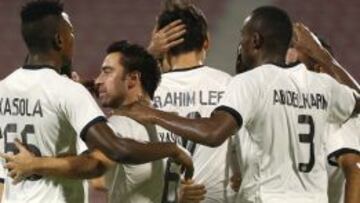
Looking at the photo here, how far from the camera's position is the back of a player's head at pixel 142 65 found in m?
3.38

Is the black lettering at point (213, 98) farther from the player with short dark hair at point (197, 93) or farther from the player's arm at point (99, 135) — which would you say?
the player's arm at point (99, 135)

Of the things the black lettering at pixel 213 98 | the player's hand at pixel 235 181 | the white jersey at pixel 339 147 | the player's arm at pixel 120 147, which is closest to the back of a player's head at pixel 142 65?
the player's arm at pixel 120 147

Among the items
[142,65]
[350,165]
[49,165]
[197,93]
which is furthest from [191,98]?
[49,165]

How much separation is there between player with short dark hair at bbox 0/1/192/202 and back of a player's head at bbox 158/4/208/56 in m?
0.77

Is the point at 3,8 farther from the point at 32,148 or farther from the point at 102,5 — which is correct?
the point at 32,148

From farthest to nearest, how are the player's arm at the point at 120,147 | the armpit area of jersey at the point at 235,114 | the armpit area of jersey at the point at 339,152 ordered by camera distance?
the armpit area of jersey at the point at 339,152
the armpit area of jersey at the point at 235,114
the player's arm at the point at 120,147

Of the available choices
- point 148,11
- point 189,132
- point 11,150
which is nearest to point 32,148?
point 11,150

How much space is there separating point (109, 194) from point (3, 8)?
6037 mm

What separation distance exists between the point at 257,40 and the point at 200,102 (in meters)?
0.56

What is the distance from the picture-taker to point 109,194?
129 inches

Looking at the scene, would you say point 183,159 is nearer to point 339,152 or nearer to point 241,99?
point 241,99

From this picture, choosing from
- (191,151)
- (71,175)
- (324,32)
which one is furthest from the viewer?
(324,32)

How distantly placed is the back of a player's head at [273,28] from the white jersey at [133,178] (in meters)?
0.53

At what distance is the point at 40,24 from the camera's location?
3.20m
